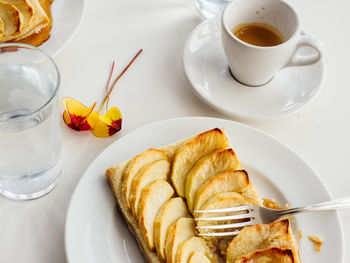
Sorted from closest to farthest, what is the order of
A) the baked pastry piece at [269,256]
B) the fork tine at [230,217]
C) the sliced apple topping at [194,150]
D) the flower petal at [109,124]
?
the baked pastry piece at [269,256] → the fork tine at [230,217] → the sliced apple topping at [194,150] → the flower petal at [109,124]

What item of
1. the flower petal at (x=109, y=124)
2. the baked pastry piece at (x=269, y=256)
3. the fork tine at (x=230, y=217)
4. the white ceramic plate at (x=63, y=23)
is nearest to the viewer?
the baked pastry piece at (x=269, y=256)

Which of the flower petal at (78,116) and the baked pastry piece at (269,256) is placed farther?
the flower petal at (78,116)

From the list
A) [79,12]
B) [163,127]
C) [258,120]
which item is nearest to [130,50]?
[79,12]

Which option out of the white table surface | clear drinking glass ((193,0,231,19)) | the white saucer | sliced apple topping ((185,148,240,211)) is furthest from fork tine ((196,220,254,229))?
A: clear drinking glass ((193,0,231,19))

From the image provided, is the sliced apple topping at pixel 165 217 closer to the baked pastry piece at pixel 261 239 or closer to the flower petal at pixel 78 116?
the baked pastry piece at pixel 261 239

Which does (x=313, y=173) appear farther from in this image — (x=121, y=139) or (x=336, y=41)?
(x=336, y=41)

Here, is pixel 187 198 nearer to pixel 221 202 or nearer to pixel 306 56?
pixel 221 202

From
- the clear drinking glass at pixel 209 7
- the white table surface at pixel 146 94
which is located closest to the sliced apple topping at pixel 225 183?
the white table surface at pixel 146 94
